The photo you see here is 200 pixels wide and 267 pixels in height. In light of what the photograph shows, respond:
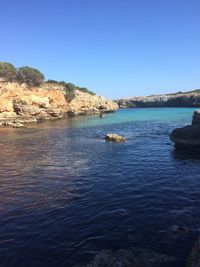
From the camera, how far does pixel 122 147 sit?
40375 millimetres

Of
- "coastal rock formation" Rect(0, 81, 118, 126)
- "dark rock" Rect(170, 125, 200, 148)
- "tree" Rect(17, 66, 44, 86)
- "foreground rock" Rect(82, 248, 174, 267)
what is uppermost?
"tree" Rect(17, 66, 44, 86)

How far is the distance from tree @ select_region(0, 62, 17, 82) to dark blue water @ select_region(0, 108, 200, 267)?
3216 inches

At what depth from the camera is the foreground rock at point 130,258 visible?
11523 mm

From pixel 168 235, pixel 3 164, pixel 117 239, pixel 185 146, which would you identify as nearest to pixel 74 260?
pixel 117 239

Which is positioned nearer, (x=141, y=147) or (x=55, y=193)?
(x=55, y=193)

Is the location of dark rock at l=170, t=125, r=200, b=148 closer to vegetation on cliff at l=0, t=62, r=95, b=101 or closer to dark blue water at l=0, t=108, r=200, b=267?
dark blue water at l=0, t=108, r=200, b=267

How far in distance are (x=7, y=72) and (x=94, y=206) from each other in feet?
335

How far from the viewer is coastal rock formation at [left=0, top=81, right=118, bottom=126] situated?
298 feet

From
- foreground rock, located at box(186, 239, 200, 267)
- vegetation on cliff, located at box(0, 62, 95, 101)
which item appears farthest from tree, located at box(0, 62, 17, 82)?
foreground rock, located at box(186, 239, 200, 267)

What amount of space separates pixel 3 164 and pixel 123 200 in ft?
56.5

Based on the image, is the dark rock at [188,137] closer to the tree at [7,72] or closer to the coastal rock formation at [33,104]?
the coastal rock formation at [33,104]

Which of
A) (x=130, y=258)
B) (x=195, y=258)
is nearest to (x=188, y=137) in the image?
(x=130, y=258)

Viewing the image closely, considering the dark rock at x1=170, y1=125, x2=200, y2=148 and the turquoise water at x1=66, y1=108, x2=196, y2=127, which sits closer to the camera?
the dark rock at x1=170, y1=125, x2=200, y2=148

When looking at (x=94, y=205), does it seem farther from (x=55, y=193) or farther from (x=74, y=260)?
(x=74, y=260)
